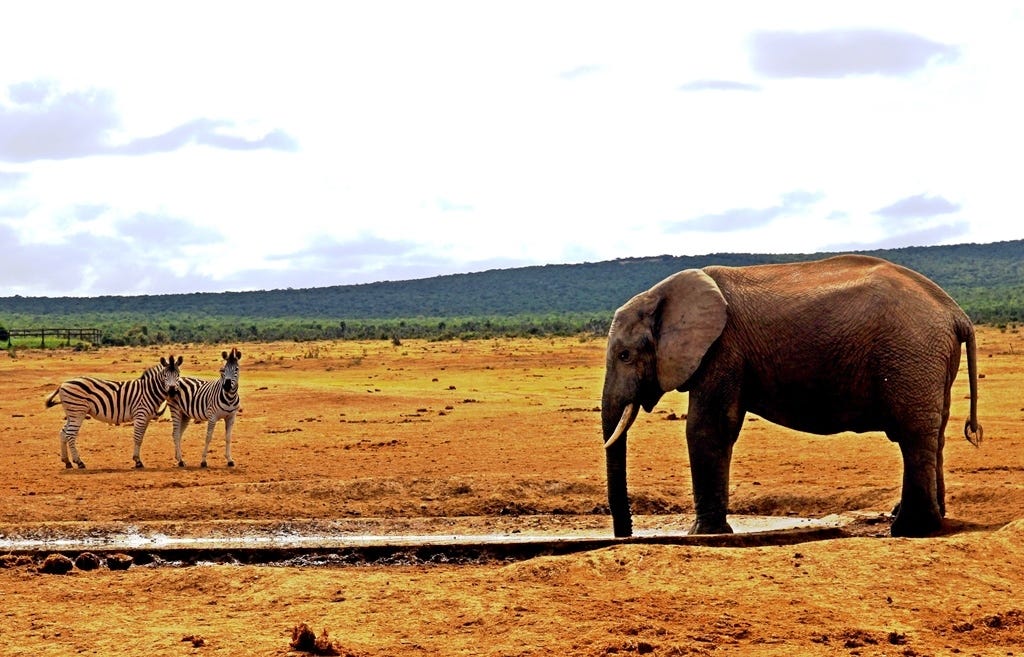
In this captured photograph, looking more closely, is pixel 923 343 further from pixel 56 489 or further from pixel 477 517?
pixel 56 489

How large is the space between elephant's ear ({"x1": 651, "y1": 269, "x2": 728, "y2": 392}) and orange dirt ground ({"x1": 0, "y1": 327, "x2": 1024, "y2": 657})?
279 centimetres

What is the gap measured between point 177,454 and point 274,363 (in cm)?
3163

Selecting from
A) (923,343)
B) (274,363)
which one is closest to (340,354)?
(274,363)

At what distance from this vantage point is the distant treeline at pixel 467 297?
5059 inches

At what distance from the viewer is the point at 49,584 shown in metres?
11.4

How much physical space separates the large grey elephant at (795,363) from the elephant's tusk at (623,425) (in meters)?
0.01

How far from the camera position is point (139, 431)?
21.8 metres

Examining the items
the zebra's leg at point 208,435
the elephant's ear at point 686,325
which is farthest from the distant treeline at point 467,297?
the elephant's ear at point 686,325

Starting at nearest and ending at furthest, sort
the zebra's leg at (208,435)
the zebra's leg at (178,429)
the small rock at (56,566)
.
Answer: the small rock at (56,566), the zebra's leg at (208,435), the zebra's leg at (178,429)

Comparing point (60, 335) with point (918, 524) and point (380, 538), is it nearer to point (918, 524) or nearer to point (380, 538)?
point (380, 538)

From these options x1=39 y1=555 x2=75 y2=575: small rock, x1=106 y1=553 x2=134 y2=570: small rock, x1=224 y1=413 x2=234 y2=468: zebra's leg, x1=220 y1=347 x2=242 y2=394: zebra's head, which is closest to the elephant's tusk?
x1=106 y1=553 x2=134 y2=570: small rock

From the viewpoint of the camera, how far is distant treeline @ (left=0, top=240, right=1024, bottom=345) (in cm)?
12850

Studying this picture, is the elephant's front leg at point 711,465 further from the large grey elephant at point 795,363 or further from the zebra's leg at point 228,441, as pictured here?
the zebra's leg at point 228,441

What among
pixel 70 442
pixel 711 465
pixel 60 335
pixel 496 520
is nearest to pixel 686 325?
pixel 711 465
